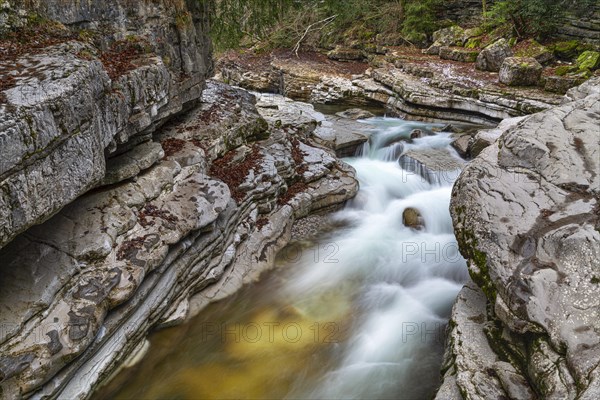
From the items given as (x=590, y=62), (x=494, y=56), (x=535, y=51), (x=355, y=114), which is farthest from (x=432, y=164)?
(x=535, y=51)

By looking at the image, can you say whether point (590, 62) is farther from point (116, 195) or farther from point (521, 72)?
point (116, 195)

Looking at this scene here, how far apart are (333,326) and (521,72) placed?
1256 cm

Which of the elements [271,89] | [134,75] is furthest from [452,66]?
[134,75]

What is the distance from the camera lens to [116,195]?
612 centimetres

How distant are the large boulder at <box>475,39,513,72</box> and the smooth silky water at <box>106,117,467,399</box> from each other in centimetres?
984

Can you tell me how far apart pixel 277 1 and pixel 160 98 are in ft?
18.8

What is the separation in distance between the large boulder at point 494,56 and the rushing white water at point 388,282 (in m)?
8.42

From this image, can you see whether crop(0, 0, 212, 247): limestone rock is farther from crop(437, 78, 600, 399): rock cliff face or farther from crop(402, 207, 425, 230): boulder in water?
crop(402, 207, 425, 230): boulder in water

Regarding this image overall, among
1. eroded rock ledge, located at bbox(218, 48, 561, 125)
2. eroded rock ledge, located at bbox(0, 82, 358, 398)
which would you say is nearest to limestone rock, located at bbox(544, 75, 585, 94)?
eroded rock ledge, located at bbox(218, 48, 561, 125)

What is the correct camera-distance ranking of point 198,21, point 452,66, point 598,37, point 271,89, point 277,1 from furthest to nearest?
point 271,89 < point 452,66 < point 598,37 < point 277,1 < point 198,21

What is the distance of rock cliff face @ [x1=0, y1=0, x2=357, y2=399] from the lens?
4273 mm

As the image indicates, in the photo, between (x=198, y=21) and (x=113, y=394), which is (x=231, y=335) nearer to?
(x=113, y=394)

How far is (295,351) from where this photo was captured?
236 inches

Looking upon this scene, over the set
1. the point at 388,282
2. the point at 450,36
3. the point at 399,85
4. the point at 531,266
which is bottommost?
the point at 388,282
